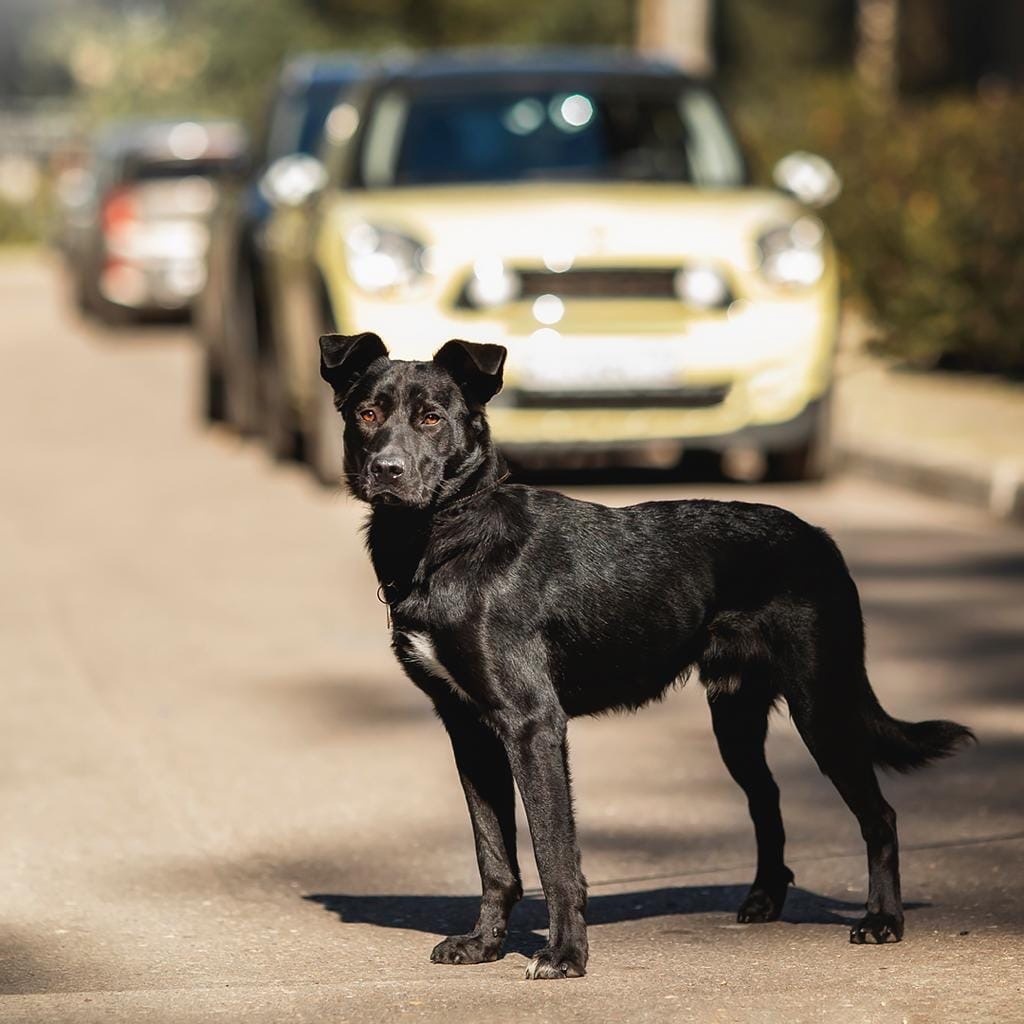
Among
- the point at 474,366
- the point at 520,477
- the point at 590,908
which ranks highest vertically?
the point at 474,366

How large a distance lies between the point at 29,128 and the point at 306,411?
59.4 m

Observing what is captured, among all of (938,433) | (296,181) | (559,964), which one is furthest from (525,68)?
(559,964)

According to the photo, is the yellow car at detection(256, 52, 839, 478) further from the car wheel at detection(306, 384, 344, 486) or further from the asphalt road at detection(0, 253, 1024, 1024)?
the asphalt road at detection(0, 253, 1024, 1024)

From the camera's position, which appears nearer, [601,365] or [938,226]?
[601,365]

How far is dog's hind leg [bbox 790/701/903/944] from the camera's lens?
5172 millimetres

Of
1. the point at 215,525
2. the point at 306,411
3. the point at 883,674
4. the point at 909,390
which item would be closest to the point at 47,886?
the point at 883,674

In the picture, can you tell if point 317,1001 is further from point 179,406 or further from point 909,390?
point 179,406

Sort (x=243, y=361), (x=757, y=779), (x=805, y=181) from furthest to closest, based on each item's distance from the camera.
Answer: (x=243, y=361) < (x=805, y=181) < (x=757, y=779)

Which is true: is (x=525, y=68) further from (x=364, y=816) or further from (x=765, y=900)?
(x=765, y=900)

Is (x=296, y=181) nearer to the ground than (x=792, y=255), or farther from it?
farther from it

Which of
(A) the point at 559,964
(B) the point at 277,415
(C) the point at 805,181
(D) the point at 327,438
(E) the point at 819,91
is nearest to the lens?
(A) the point at 559,964

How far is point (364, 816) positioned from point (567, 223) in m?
5.57

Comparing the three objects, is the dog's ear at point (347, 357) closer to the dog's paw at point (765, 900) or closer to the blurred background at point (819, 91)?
the dog's paw at point (765, 900)

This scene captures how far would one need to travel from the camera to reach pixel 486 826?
202 inches
